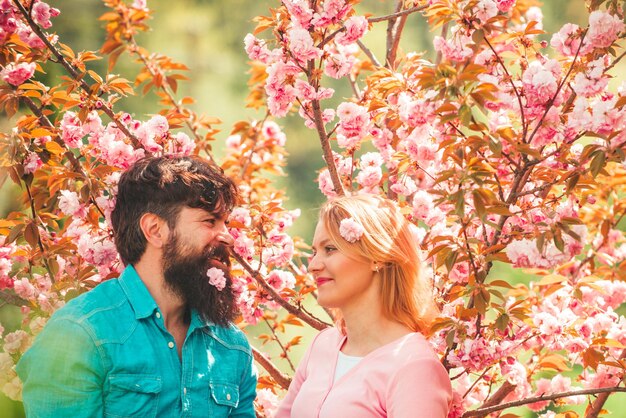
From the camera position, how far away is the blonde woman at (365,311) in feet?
6.49

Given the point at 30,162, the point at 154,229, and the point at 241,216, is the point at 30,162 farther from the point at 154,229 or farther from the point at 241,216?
the point at 241,216

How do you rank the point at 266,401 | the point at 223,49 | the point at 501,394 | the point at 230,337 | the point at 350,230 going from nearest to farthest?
the point at 350,230 → the point at 230,337 → the point at 501,394 → the point at 266,401 → the point at 223,49

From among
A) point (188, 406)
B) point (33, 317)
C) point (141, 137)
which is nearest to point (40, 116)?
point (141, 137)

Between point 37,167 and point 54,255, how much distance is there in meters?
0.27

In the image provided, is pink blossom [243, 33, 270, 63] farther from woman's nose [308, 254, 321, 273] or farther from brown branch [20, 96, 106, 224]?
woman's nose [308, 254, 321, 273]

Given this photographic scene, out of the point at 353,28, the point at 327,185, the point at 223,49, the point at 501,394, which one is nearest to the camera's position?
the point at 353,28

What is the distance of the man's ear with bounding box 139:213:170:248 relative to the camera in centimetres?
218

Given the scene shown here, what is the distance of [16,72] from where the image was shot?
247 centimetres

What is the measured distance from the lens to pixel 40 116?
2564mm

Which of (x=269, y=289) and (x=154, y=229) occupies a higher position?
(x=154, y=229)

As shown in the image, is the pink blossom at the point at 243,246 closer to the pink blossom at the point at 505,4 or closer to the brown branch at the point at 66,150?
the brown branch at the point at 66,150

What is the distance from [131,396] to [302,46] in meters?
1.07

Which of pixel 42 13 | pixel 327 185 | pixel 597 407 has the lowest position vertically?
pixel 597 407

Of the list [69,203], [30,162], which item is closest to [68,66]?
[30,162]
